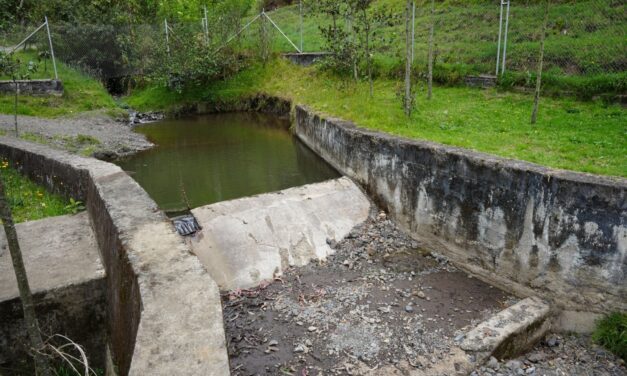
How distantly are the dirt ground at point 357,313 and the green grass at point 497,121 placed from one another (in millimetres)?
2391

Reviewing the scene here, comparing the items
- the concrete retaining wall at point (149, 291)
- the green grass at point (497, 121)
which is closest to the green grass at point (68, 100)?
the green grass at point (497, 121)

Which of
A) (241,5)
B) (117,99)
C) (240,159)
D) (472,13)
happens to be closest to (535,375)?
(240,159)

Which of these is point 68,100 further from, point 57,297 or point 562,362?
point 562,362

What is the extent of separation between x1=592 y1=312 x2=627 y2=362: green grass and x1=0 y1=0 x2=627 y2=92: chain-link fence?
7.92 metres

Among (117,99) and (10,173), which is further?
(117,99)

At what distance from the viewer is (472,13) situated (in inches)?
738

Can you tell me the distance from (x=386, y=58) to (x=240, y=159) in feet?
26.1

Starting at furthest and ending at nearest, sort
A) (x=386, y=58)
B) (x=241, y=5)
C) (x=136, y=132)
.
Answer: (x=241, y=5), (x=386, y=58), (x=136, y=132)

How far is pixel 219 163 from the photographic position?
42.2 feet

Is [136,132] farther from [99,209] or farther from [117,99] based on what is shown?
[99,209]

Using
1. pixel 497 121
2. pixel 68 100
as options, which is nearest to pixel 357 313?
pixel 497 121

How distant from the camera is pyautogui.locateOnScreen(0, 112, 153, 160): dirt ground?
1301 centimetres

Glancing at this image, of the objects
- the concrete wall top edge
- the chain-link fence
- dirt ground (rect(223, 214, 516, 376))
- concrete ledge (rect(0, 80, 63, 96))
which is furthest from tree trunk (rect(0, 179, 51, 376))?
concrete ledge (rect(0, 80, 63, 96))

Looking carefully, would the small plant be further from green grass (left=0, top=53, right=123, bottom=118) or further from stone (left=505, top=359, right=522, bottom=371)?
green grass (left=0, top=53, right=123, bottom=118)
